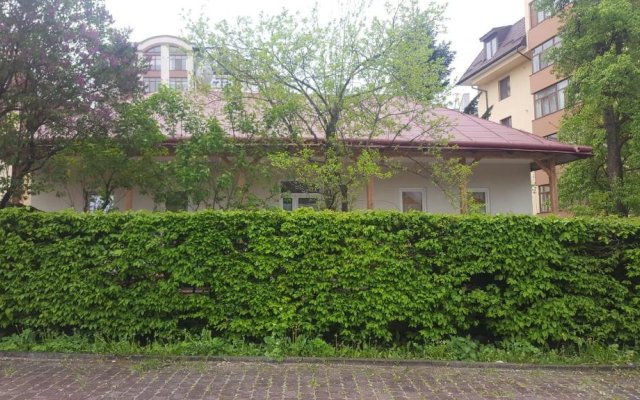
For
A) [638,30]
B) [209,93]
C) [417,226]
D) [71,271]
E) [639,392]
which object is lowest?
[639,392]

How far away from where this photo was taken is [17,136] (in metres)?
7.80

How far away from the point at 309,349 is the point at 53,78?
5.50 metres

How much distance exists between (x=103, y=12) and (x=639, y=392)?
9.10m

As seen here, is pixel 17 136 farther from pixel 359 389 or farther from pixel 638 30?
pixel 638 30

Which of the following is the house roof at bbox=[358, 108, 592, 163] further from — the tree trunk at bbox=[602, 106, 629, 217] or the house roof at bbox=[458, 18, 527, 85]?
the house roof at bbox=[458, 18, 527, 85]

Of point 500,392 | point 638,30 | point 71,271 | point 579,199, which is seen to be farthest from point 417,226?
point 579,199

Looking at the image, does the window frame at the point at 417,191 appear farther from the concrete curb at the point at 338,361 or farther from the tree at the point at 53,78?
the tree at the point at 53,78

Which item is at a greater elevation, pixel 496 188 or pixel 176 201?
pixel 496 188

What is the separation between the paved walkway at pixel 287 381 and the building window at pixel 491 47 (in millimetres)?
32180

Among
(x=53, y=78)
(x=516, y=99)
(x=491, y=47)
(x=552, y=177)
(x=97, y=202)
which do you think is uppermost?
(x=491, y=47)

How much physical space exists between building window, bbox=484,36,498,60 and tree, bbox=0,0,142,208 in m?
31.3

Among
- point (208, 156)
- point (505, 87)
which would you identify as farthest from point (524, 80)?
point (208, 156)

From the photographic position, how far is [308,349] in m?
6.64

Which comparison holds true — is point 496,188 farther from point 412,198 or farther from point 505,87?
point 505,87
